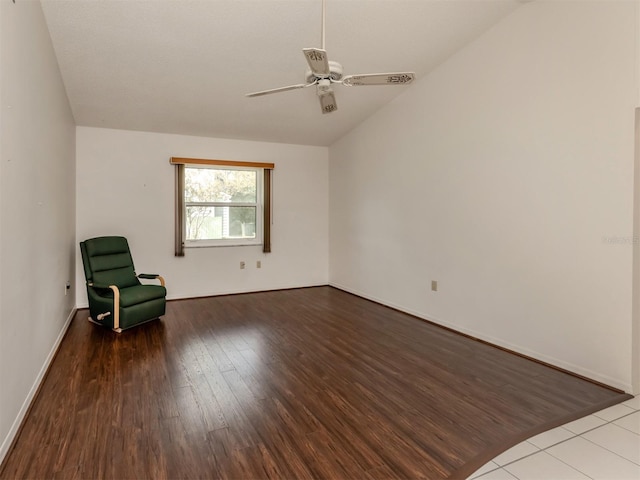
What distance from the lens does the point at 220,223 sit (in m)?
5.41

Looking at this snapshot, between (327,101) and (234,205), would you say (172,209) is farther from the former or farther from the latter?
(327,101)

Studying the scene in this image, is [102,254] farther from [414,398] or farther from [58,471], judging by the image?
[414,398]

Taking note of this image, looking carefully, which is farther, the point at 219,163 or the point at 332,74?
the point at 219,163

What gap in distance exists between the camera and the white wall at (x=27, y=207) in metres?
1.74

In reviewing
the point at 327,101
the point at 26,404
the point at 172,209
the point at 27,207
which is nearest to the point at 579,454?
the point at 327,101

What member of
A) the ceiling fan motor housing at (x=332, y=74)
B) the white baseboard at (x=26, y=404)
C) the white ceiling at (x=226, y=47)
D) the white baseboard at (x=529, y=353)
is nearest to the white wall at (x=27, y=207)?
the white baseboard at (x=26, y=404)

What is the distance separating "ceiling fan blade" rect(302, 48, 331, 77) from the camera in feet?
6.48

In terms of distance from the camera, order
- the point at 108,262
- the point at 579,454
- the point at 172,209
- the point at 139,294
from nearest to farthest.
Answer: the point at 579,454
the point at 139,294
the point at 108,262
the point at 172,209

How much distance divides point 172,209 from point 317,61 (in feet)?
11.9

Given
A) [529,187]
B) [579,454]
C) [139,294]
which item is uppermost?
[529,187]

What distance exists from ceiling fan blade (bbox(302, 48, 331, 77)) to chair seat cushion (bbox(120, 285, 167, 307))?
283cm

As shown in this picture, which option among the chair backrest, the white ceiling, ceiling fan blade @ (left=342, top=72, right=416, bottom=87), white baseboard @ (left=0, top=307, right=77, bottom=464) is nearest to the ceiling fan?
ceiling fan blade @ (left=342, top=72, right=416, bottom=87)

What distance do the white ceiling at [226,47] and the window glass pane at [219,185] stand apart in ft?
2.95

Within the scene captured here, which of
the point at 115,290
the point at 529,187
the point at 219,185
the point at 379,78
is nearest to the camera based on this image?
the point at 379,78
